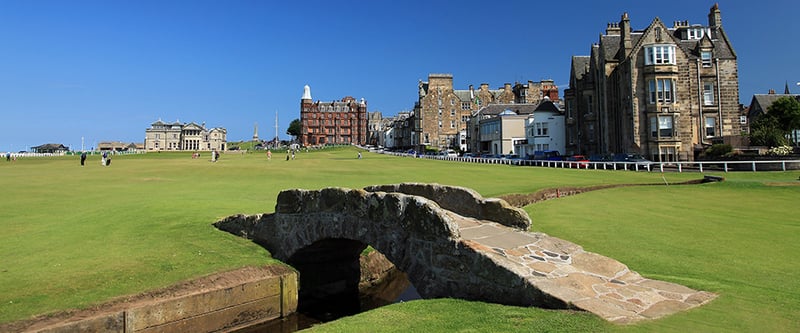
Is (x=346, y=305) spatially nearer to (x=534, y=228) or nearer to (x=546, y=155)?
(x=534, y=228)

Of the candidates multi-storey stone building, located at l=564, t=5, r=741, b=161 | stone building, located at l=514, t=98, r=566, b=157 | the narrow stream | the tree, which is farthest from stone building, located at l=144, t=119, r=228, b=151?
the narrow stream

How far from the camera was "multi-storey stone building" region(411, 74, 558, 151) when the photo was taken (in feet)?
388

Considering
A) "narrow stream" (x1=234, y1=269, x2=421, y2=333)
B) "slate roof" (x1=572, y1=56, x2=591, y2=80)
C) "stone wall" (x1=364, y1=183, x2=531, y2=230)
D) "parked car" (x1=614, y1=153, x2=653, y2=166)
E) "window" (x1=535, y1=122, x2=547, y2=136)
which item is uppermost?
"slate roof" (x1=572, y1=56, x2=591, y2=80)

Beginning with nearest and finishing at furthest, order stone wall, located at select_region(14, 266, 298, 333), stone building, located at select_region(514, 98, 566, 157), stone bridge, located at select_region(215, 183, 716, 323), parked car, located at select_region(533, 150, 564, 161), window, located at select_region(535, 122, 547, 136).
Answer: stone bridge, located at select_region(215, 183, 716, 323) → stone wall, located at select_region(14, 266, 298, 333) → parked car, located at select_region(533, 150, 564, 161) → stone building, located at select_region(514, 98, 566, 157) → window, located at select_region(535, 122, 547, 136)

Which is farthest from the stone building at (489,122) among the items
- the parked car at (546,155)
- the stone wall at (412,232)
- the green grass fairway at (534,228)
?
the stone wall at (412,232)

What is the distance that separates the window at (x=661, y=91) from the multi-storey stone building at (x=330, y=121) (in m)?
150

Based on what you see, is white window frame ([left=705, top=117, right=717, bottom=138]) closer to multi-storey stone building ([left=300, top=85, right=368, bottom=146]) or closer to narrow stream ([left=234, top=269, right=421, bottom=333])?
narrow stream ([left=234, top=269, right=421, bottom=333])

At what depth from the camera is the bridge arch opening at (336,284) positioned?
1355 centimetres

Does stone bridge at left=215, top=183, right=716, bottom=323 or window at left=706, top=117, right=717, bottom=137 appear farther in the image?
window at left=706, top=117, right=717, bottom=137

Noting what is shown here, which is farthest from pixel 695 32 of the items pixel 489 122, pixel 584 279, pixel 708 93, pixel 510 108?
pixel 584 279

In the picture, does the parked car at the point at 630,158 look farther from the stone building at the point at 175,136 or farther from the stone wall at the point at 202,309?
the stone building at the point at 175,136

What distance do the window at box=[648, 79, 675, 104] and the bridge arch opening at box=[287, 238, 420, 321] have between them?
143 ft

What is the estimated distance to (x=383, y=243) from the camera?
10297 mm

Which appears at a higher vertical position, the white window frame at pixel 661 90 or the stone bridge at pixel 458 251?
the white window frame at pixel 661 90
